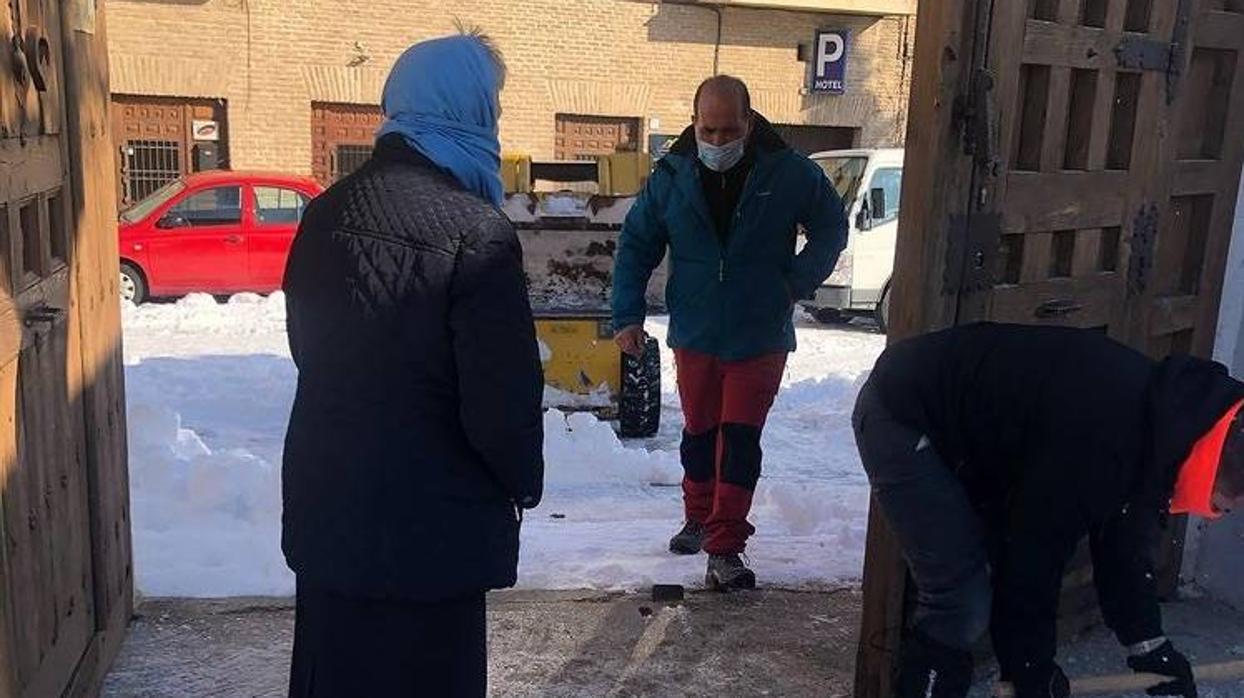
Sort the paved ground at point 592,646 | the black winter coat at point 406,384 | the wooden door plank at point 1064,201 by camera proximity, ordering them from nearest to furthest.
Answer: the black winter coat at point 406,384
the wooden door plank at point 1064,201
the paved ground at point 592,646

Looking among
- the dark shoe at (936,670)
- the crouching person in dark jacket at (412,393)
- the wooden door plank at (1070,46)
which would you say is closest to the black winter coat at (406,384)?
the crouching person in dark jacket at (412,393)

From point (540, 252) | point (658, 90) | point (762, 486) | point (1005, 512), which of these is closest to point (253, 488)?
point (762, 486)

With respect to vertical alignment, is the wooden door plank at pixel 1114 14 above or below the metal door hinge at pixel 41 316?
above

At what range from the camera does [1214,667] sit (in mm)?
2973

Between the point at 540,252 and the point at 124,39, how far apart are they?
1126 centimetres

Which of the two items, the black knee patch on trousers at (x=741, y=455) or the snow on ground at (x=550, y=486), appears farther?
the snow on ground at (x=550, y=486)

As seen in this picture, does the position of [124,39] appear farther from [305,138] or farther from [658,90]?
[658,90]

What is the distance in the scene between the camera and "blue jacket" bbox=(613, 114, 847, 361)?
4062 millimetres

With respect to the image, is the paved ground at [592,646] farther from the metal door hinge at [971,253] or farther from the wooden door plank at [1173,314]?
the wooden door plank at [1173,314]

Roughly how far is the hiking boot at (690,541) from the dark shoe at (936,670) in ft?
5.55

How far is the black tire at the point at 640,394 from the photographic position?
24.3 ft

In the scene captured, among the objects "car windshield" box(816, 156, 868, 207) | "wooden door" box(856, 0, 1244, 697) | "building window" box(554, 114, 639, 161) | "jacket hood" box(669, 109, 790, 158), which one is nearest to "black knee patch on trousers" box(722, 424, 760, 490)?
"wooden door" box(856, 0, 1244, 697)

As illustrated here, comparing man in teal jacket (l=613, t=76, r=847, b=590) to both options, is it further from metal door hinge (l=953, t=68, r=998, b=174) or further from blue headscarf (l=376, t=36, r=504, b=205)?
blue headscarf (l=376, t=36, r=504, b=205)

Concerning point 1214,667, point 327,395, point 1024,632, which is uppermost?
point 327,395
